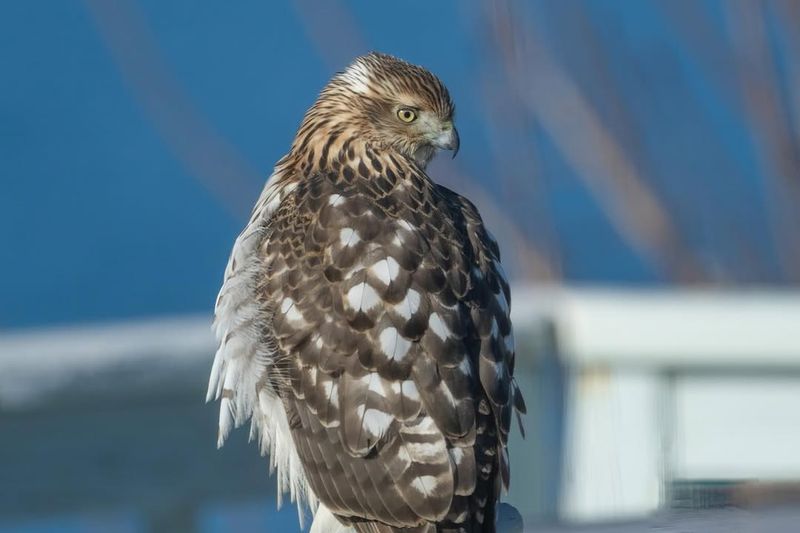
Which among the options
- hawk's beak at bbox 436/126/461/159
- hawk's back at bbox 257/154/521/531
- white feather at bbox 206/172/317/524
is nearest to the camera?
hawk's back at bbox 257/154/521/531

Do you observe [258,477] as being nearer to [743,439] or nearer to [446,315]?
[446,315]

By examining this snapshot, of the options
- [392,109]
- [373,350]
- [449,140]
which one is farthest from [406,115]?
[373,350]

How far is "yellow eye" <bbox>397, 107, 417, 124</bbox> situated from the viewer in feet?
13.2

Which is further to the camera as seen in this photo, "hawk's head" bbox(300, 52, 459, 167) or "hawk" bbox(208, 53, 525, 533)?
"hawk's head" bbox(300, 52, 459, 167)

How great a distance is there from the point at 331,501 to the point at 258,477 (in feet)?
2.74

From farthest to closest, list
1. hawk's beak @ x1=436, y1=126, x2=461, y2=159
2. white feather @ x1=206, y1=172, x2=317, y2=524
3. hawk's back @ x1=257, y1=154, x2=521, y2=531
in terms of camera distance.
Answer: hawk's beak @ x1=436, y1=126, x2=461, y2=159, white feather @ x1=206, y1=172, x2=317, y2=524, hawk's back @ x1=257, y1=154, x2=521, y2=531

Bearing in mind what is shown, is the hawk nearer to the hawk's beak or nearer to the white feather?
the white feather

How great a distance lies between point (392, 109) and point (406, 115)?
0.05 metres

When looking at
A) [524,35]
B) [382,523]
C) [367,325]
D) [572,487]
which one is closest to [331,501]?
[382,523]

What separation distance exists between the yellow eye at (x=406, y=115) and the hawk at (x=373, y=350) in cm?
21

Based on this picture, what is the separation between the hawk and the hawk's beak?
17cm

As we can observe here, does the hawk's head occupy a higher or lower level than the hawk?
higher

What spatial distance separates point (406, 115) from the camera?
13.3 feet

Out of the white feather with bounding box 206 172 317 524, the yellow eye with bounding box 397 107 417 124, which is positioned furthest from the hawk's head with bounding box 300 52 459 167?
the white feather with bounding box 206 172 317 524
